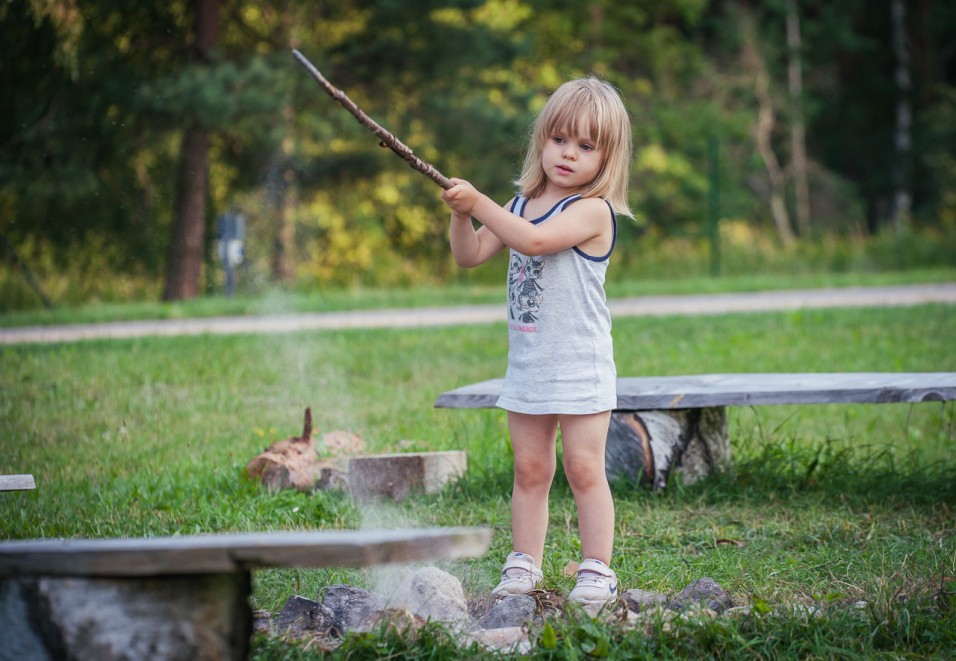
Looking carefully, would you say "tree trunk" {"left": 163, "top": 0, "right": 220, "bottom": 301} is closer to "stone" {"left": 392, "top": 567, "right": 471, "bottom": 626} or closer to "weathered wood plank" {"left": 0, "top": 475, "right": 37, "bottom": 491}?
"weathered wood plank" {"left": 0, "top": 475, "right": 37, "bottom": 491}

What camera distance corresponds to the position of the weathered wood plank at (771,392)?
3658mm

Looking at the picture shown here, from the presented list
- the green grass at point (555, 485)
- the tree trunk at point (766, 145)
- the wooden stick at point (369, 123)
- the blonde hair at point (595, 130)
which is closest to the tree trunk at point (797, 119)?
the tree trunk at point (766, 145)

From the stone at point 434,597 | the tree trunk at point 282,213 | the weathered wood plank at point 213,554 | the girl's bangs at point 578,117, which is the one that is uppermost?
the tree trunk at point 282,213

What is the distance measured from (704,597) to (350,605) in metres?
0.85

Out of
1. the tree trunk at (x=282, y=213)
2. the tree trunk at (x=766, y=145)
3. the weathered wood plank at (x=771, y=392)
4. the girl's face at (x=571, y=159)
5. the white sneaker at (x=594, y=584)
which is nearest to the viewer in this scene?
the white sneaker at (x=594, y=584)

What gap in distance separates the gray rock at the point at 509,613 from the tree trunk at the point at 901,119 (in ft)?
82.3

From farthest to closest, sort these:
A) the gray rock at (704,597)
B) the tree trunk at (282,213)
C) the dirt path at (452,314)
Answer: the tree trunk at (282,213) → the dirt path at (452,314) → the gray rock at (704,597)

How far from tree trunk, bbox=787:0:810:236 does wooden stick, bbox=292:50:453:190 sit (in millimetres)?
22149

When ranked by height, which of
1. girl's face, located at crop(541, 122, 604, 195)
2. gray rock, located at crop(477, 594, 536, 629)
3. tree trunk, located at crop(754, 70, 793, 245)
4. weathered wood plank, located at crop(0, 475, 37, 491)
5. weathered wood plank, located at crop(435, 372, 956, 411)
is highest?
tree trunk, located at crop(754, 70, 793, 245)

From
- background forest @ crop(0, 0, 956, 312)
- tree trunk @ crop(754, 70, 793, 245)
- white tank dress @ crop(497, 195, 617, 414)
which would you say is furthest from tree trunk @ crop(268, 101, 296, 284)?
white tank dress @ crop(497, 195, 617, 414)

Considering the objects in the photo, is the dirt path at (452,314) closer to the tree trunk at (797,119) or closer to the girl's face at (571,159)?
the girl's face at (571,159)

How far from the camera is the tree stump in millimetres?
4035

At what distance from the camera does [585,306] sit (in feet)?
9.67

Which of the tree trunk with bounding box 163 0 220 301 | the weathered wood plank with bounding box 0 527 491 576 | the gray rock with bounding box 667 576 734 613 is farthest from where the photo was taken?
the tree trunk with bounding box 163 0 220 301
